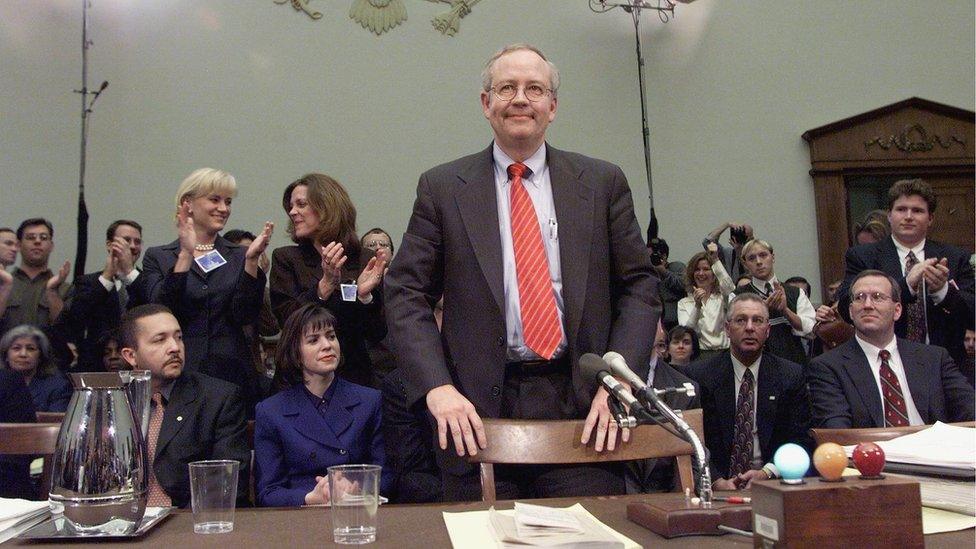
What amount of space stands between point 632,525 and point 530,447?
1.30 feet

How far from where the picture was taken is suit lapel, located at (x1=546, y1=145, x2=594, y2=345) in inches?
75.6

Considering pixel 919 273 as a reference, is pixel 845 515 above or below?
below

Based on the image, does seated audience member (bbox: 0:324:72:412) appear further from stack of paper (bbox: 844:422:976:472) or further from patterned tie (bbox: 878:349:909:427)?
stack of paper (bbox: 844:422:976:472)

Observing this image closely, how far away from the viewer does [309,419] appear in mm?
2736

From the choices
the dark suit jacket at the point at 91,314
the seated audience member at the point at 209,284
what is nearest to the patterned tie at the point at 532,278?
the seated audience member at the point at 209,284

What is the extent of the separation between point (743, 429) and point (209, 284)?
6.74 feet

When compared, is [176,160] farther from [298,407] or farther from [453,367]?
[453,367]

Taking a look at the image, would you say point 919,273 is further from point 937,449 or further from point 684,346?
point 937,449

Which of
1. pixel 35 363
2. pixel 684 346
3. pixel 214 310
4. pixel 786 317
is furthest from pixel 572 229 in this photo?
pixel 786 317

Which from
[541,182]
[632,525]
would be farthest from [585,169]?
[632,525]

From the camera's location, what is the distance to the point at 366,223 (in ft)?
22.1

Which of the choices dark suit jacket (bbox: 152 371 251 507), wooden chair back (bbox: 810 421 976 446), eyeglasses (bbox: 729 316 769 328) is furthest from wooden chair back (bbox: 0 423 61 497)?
eyeglasses (bbox: 729 316 769 328)

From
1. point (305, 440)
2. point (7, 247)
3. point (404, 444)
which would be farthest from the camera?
point (7, 247)

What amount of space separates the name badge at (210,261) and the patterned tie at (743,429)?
201cm
